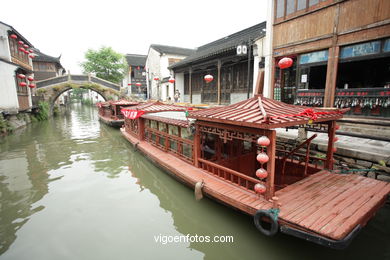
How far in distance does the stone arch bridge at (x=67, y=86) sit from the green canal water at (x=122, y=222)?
19.9 m

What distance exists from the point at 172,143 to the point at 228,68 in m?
9.15

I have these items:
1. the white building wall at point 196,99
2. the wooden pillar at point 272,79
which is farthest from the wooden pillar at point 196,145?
the white building wall at point 196,99

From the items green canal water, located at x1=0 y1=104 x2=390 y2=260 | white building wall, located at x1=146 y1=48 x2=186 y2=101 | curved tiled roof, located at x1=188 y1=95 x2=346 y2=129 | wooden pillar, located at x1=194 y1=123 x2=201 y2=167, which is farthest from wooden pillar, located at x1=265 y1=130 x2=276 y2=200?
white building wall, located at x1=146 y1=48 x2=186 y2=101

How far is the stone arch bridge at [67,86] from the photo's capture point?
81.3 ft

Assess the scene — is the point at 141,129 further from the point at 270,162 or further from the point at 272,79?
the point at 270,162

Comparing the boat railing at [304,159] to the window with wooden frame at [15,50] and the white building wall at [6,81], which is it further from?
the window with wooden frame at [15,50]

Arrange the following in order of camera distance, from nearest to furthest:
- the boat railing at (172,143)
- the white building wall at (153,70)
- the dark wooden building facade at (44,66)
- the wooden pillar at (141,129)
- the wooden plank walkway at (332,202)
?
the wooden plank walkway at (332,202), the boat railing at (172,143), the wooden pillar at (141,129), the white building wall at (153,70), the dark wooden building facade at (44,66)

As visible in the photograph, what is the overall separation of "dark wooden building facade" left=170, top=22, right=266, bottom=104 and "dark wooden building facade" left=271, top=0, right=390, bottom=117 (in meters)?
1.60

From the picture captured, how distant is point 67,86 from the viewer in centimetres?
2612

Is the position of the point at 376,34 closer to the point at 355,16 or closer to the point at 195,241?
the point at 355,16

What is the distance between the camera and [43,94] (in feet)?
81.0

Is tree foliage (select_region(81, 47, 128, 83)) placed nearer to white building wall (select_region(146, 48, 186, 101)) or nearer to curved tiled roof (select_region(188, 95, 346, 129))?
white building wall (select_region(146, 48, 186, 101))

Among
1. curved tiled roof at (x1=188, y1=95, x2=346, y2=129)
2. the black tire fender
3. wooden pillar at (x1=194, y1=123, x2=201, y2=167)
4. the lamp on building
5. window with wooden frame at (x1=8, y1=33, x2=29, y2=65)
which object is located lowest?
the black tire fender

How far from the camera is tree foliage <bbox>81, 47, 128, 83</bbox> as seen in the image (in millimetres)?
33719
